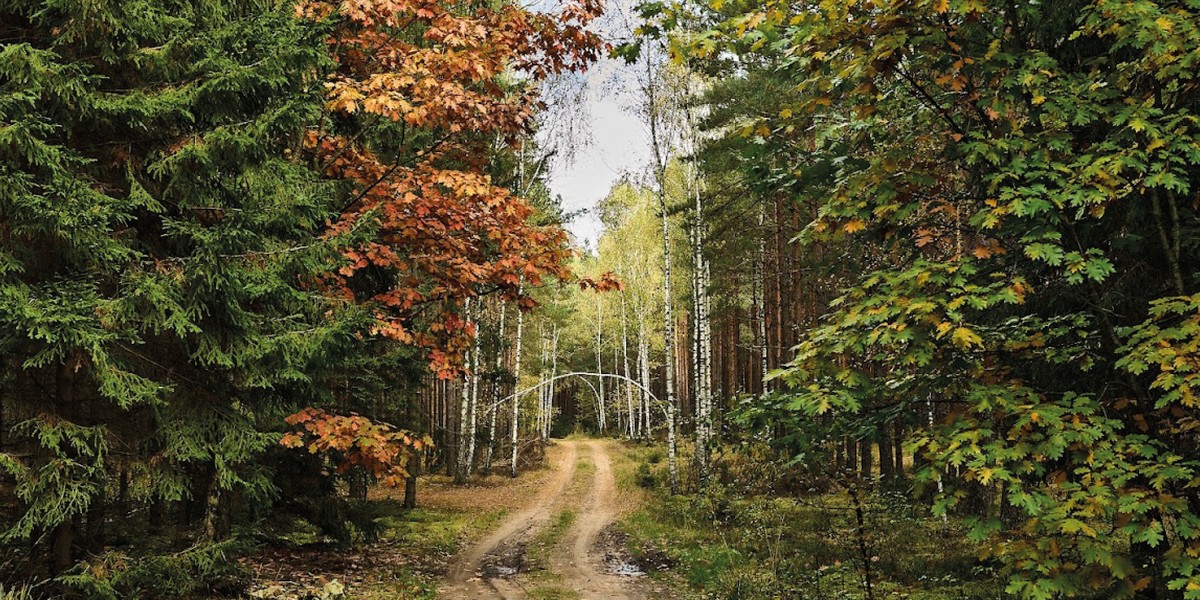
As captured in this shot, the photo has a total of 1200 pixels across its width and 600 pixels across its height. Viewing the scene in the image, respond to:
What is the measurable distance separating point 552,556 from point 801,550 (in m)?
4.44

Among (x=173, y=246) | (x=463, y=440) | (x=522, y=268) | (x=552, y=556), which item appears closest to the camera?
(x=173, y=246)

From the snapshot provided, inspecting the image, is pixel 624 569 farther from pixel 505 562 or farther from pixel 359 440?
pixel 359 440

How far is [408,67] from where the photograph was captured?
7.07 m

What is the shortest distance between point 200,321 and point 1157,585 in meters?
8.06

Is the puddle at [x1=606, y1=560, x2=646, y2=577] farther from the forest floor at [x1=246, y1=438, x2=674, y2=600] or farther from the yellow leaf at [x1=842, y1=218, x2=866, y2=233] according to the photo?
the yellow leaf at [x1=842, y1=218, x2=866, y2=233]

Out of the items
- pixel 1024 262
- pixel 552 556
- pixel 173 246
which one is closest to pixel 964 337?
pixel 1024 262

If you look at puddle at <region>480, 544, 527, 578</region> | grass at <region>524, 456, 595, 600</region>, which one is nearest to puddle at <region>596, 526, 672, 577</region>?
grass at <region>524, 456, 595, 600</region>

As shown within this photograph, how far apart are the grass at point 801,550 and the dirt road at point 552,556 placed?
951 mm

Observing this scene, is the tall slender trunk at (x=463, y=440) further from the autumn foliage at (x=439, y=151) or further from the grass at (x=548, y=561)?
the autumn foliage at (x=439, y=151)

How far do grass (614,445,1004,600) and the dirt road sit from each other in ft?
3.12

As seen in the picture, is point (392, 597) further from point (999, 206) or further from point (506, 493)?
point (506, 493)

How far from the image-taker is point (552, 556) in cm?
1166

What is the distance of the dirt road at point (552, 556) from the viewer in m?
9.02

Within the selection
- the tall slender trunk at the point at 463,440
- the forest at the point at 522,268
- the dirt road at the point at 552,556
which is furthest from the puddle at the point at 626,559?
the tall slender trunk at the point at 463,440
